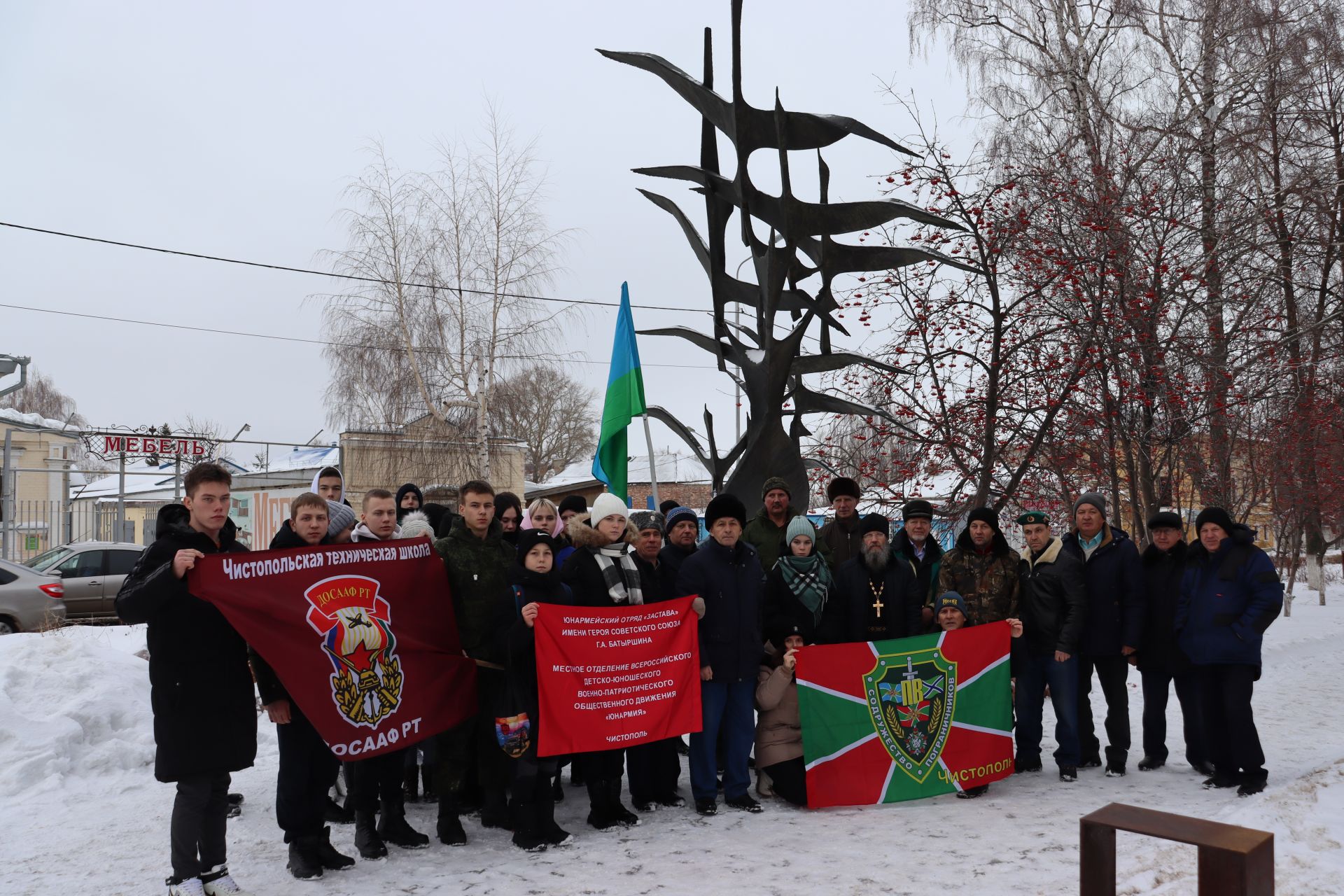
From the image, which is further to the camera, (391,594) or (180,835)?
(391,594)

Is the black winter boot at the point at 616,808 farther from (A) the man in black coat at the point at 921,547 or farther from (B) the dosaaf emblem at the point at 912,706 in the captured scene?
(A) the man in black coat at the point at 921,547

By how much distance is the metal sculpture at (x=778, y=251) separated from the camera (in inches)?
339

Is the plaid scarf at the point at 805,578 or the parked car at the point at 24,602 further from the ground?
the plaid scarf at the point at 805,578

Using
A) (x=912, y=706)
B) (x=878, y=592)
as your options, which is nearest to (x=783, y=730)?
(x=912, y=706)

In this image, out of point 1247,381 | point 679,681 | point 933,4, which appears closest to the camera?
point 679,681

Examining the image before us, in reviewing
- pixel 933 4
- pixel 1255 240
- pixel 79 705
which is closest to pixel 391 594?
pixel 79 705

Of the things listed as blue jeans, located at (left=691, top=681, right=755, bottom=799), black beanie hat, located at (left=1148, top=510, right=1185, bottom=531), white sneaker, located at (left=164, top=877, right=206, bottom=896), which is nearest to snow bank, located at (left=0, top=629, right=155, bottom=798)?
white sneaker, located at (left=164, top=877, right=206, bottom=896)

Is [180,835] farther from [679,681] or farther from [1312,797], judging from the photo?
[1312,797]

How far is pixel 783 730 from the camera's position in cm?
610

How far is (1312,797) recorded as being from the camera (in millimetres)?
5363

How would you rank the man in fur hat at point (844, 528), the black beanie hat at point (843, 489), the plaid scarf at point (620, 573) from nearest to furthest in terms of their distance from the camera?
the plaid scarf at point (620, 573)
the man in fur hat at point (844, 528)
the black beanie hat at point (843, 489)

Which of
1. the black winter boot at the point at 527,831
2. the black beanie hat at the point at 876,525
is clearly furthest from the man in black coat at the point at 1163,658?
the black winter boot at the point at 527,831

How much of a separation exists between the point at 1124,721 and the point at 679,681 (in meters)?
3.05

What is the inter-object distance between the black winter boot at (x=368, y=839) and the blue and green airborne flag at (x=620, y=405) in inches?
163
